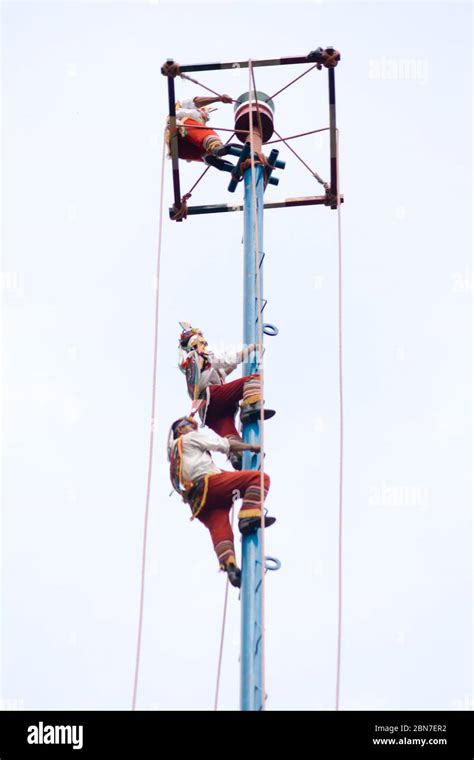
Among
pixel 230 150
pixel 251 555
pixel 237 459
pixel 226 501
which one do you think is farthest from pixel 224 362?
pixel 230 150

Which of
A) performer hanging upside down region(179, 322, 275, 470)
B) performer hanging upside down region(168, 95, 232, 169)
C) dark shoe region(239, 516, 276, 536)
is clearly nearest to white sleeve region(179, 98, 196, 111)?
performer hanging upside down region(168, 95, 232, 169)

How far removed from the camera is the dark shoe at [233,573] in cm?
970

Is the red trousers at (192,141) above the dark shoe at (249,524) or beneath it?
above

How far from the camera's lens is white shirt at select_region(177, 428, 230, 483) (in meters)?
10.4

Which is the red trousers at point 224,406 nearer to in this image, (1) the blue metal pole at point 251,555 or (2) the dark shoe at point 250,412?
(1) the blue metal pole at point 251,555

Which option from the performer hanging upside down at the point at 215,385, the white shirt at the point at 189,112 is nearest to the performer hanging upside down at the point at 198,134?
the white shirt at the point at 189,112

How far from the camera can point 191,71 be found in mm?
12359

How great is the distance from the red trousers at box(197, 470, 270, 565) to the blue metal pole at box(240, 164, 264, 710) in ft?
0.89

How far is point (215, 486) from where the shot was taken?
1027cm

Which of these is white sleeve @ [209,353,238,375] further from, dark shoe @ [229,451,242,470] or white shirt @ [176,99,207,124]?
white shirt @ [176,99,207,124]

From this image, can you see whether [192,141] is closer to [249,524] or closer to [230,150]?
[230,150]

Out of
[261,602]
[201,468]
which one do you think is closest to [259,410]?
[201,468]
